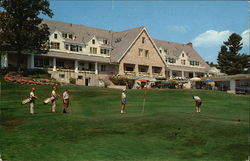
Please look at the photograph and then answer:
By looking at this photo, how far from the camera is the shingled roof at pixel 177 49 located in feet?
268

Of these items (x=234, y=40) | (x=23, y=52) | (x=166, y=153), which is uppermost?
(x=234, y=40)

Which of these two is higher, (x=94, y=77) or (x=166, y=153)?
(x=94, y=77)

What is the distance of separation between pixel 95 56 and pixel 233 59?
1639 inches

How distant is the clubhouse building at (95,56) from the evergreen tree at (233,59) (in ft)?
51.3

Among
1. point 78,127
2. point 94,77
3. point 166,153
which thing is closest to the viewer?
point 166,153

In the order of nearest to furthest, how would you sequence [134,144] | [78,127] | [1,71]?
[134,144]
[78,127]
[1,71]

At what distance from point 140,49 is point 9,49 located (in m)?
29.6

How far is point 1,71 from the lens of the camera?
50969 millimetres

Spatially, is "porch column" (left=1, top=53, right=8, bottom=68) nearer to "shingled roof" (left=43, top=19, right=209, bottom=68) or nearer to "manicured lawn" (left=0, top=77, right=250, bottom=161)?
"shingled roof" (left=43, top=19, right=209, bottom=68)

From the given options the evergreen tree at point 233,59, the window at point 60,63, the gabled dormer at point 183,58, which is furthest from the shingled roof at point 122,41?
the evergreen tree at point 233,59

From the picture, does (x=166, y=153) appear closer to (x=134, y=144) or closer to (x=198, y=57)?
(x=134, y=144)

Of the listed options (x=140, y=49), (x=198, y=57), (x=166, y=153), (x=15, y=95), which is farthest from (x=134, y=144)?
(x=198, y=57)

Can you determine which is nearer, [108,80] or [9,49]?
[9,49]

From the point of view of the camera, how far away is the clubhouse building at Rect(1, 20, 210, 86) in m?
58.7
